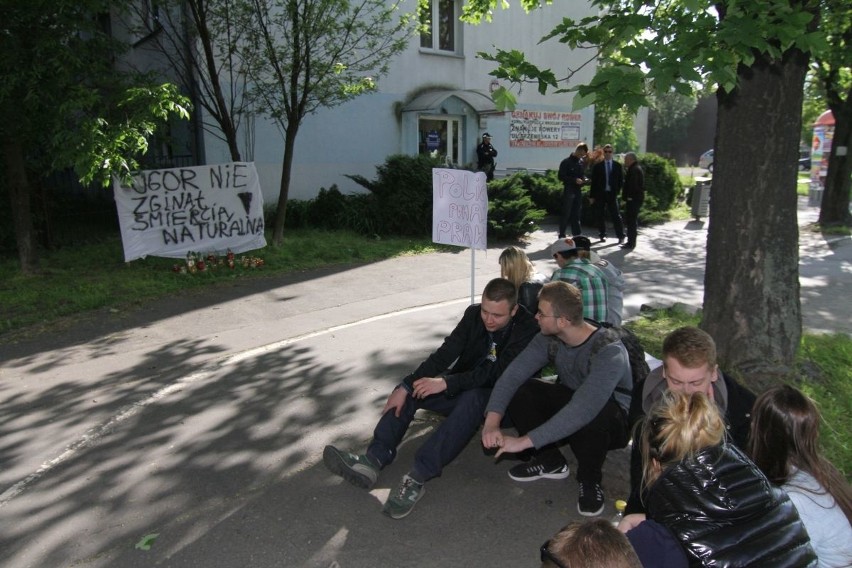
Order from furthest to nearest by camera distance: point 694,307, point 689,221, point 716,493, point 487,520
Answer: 1. point 689,221
2. point 694,307
3. point 487,520
4. point 716,493

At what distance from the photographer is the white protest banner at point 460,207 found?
6.14m

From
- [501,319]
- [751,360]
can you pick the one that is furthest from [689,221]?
[501,319]

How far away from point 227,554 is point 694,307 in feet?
19.9

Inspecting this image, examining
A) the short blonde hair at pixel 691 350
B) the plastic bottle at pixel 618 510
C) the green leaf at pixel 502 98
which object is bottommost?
the plastic bottle at pixel 618 510

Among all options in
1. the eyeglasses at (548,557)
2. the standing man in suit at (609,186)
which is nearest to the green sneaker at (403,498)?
the eyeglasses at (548,557)

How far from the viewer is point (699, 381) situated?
10.4 ft

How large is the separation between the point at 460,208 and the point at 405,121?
12.0 metres

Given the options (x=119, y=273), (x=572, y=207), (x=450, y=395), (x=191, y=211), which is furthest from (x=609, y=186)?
(x=450, y=395)

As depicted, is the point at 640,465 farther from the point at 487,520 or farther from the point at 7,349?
the point at 7,349

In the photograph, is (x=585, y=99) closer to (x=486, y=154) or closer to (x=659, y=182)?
(x=486, y=154)

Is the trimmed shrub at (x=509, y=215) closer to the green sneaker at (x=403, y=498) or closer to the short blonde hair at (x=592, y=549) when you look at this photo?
the green sneaker at (x=403, y=498)

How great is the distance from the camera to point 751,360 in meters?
5.04

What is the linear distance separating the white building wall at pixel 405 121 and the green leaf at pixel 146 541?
11671 mm

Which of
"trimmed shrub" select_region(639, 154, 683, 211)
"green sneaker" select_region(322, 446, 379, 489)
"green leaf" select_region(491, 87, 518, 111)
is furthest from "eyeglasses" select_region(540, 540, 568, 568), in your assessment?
"trimmed shrub" select_region(639, 154, 683, 211)
